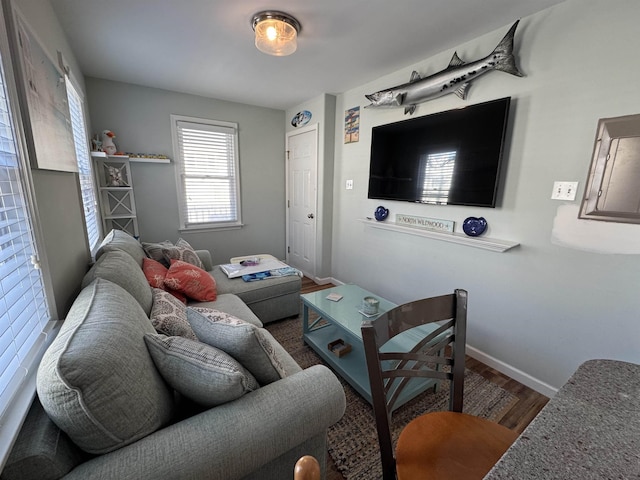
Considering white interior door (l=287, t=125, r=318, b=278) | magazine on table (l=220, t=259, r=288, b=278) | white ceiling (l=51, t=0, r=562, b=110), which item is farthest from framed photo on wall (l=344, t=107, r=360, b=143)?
magazine on table (l=220, t=259, r=288, b=278)

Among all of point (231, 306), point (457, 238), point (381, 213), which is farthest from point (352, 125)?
point (231, 306)

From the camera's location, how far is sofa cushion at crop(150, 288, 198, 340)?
128cm

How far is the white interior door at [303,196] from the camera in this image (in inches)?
140

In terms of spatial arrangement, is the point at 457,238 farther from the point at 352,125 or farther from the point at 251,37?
the point at 251,37

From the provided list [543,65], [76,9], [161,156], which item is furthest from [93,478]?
[161,156]

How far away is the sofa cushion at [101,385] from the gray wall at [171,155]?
2.72 meters

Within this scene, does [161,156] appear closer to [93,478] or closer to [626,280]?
[93,478]

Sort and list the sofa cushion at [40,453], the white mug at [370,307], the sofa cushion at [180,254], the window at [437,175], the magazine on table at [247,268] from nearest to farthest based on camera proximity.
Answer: the sofa cushion at [40,453], the white mug at [370,307], the window at [437,175], the sofa cushion at [180,254], the magazine on table at [247,268]

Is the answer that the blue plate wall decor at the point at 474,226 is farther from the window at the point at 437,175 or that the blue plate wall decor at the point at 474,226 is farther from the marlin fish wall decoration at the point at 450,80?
the marlin fish wall decoration at the point at 450,80

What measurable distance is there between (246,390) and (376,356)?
0.49m

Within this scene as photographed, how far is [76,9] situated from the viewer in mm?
1691

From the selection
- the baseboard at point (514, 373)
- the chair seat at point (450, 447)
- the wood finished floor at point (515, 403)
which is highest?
the chair seat at point (450, 447)

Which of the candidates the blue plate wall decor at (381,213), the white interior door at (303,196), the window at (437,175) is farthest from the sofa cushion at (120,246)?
the window at (437,175)

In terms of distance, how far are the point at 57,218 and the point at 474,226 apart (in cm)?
256
